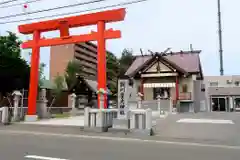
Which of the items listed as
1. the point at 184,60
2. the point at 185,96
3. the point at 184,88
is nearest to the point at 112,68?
the point at 184,60

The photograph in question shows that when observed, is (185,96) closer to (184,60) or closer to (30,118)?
(184,60)

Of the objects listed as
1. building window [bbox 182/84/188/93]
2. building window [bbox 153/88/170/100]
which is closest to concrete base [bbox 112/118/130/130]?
building window [bbox 153/88/170/100]

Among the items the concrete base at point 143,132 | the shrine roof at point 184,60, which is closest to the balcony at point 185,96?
the shrine roof at point 184,60

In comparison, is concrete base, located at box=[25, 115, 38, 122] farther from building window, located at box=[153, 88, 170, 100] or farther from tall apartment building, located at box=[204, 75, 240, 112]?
tall apartment building, located at box=[204, 75, 240, 112]

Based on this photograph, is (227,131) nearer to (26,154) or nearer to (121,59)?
(26,154)

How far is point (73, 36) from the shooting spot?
58.8 ft

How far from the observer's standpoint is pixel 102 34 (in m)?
16.8

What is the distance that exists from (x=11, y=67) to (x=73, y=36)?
28.7 feet

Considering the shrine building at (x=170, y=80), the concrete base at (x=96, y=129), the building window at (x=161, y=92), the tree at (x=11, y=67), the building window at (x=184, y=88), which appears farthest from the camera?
the building window at (x=161, y=92)

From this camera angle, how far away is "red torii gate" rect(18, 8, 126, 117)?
16516 millimetres

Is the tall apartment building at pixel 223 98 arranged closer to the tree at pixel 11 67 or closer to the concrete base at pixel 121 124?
the tree at pixel 11 67

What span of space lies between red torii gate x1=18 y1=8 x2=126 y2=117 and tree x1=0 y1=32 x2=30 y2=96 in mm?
4786

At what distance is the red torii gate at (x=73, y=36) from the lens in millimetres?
16516

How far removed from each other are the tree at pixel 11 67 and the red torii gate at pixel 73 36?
188 inches
